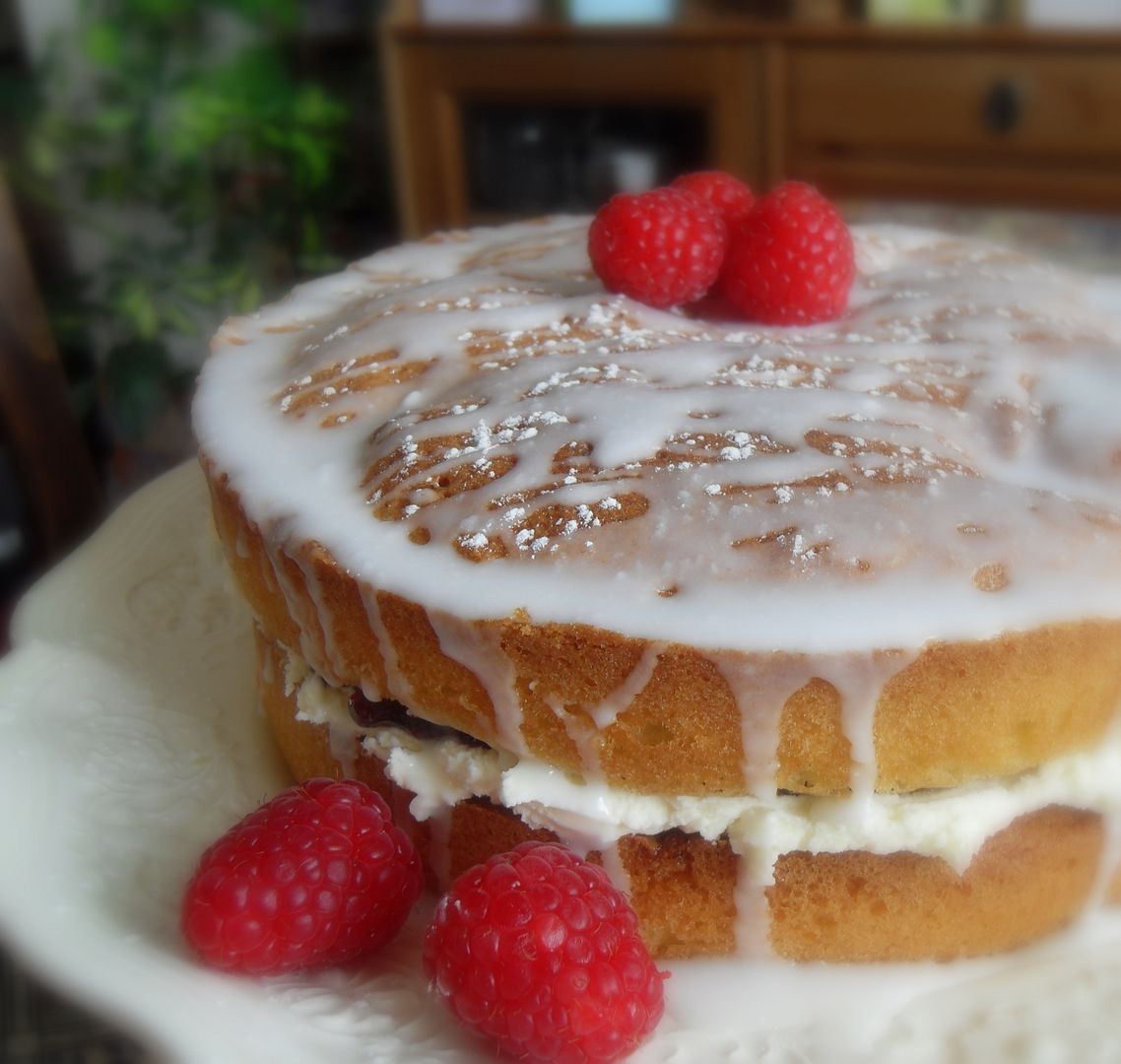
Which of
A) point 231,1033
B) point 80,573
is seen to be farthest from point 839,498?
point 80,573

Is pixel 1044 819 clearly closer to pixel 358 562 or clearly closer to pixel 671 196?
pixel 358 562

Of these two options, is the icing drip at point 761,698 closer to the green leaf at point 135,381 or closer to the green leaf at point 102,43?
the green leaf at point 135,381

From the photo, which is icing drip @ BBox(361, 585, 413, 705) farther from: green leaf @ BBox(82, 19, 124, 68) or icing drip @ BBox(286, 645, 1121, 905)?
green leaf @ BBox(82, 19, 124, 68)

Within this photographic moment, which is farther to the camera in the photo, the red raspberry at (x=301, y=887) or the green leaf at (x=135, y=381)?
the green leaf at (x=135, y=381)

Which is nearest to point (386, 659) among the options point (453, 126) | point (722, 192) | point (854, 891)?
point (854, 891)

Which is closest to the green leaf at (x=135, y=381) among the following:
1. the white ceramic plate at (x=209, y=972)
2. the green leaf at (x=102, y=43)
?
the green leaf at (x=102, y=43)

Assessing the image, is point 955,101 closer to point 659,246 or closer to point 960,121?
point 960,121
